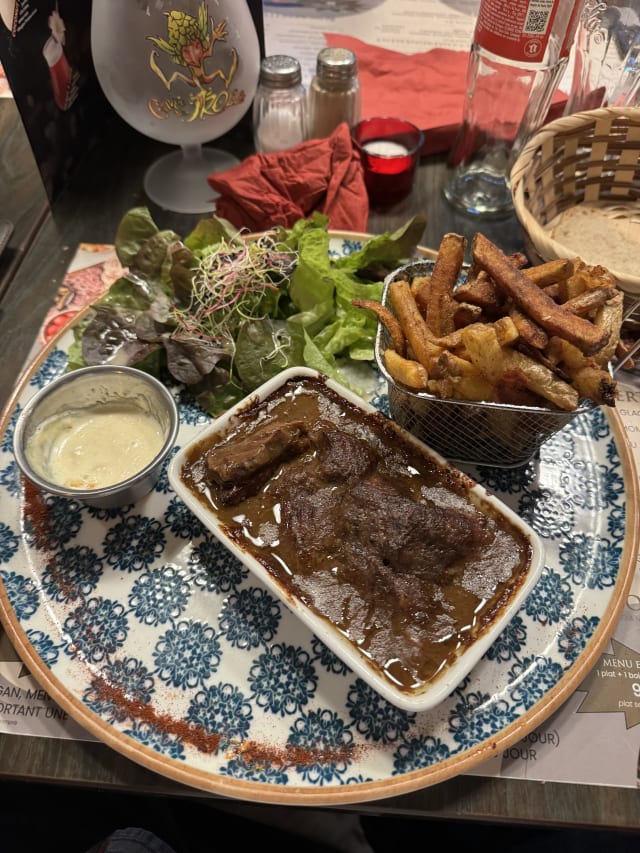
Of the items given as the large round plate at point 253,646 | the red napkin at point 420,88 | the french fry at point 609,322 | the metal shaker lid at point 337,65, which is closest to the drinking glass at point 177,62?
the metal shaker lid at point 337,65

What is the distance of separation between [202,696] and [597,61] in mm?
3496

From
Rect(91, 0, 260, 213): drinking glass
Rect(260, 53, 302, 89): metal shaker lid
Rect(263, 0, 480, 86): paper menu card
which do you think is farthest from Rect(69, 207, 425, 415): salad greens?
Rect(263, 0, 480, 86): paper menu card

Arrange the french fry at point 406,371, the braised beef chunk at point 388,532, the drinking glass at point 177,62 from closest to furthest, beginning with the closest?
the braised beef chunk at point 388,532
the french fry at point 406,371
the drinking glass at point 177,62

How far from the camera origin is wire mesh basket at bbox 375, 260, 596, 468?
1.90 m

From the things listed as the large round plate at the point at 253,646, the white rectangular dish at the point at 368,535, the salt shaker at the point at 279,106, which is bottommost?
the large round plate at the point at 253,646

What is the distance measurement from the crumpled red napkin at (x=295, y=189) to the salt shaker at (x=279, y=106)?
266mm

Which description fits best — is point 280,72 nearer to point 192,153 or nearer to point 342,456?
point 192,153

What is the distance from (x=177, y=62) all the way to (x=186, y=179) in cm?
78

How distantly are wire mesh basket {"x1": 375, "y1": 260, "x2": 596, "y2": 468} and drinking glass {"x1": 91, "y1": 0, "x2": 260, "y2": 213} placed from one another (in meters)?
1.29

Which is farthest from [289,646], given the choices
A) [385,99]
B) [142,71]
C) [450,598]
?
[385,99]

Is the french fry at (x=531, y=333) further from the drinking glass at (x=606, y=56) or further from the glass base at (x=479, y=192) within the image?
the drinking glass at (x=606, y=56)

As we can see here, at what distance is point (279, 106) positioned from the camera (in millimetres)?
3188

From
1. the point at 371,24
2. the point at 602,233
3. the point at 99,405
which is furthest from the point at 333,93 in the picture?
the point at 99,405

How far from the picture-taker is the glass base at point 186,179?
322cm
